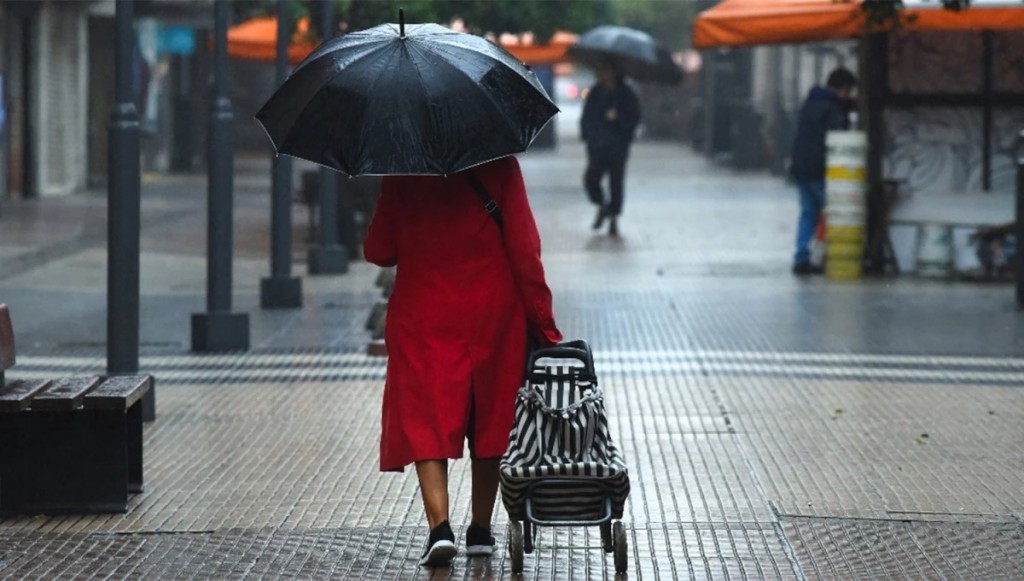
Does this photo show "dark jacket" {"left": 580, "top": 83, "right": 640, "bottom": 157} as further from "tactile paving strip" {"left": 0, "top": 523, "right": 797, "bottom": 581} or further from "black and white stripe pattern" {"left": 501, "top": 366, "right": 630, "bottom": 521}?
"black and white stripe pattern" {"left": 501, "top": 366, "right": 630, "bottom": 521}

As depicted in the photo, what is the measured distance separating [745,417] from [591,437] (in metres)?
3.55

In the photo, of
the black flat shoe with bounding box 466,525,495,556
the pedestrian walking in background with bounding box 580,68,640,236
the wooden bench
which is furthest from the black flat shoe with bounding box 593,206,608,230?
the black flat shoe with bounding box 466,525,495,556

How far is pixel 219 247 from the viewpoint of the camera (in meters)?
12.1


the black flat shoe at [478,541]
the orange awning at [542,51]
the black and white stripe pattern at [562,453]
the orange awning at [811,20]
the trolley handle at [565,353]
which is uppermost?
the orange awning at [542,51]

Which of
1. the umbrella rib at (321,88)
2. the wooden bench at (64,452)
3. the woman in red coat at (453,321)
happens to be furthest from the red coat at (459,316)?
the wooden bench at (64,452)

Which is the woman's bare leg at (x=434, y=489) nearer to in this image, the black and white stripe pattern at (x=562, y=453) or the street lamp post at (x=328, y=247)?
the black and white stripe pattern at (x=562, y=453)

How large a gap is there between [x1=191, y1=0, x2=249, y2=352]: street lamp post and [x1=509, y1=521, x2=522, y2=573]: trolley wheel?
618 centimetres

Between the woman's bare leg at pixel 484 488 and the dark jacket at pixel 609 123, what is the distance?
15.1 meters

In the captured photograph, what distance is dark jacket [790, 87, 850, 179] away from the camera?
17.0 m

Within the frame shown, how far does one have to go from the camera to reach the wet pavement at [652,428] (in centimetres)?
651

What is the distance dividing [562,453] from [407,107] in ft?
3.90

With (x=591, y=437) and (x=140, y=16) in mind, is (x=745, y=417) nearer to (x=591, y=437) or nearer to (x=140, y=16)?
(x=591, y=437)

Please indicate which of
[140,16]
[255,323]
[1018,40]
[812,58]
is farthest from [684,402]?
[812,58]

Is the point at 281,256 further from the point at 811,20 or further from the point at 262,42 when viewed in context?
the point at 262,42
